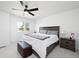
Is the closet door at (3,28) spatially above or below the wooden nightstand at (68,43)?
above

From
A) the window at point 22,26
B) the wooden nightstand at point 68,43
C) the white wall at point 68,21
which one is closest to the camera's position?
the wooden nightstand at point 68,43

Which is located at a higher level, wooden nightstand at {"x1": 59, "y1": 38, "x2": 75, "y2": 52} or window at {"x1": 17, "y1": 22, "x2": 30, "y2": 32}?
window at {"x1": 17, "y1": 22, "x2": 30, "y2": 32}

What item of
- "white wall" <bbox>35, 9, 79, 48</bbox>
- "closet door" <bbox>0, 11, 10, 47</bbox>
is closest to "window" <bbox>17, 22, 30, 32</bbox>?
"closet door" <bbox>0, 11, 10, 47</bbox>

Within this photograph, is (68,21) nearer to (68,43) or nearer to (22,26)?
(68,43)

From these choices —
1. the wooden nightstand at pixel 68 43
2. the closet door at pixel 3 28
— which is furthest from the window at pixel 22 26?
the wooden nightstand at pixel 68 43

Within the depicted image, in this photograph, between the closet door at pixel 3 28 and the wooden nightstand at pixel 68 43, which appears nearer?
the wooden nightstand at pixel 68 43

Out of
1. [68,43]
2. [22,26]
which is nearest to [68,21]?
[68,43]

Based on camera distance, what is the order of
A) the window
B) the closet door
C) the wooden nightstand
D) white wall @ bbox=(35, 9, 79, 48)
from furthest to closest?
the window → the closet door → white wall @ bbox=(35, 9, 79, 48) → the wooden nightstand

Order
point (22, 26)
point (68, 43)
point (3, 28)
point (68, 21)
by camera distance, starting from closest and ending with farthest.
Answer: point (68, 43) → point (68, 21) → point (3, 28) → point (22, 26)

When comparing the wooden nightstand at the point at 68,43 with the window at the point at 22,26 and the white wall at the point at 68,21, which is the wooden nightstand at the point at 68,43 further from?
the window at the point at 22,26

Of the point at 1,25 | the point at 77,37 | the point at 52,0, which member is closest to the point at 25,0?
the point at 52,0

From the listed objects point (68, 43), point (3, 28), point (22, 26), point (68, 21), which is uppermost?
point (68, 21)

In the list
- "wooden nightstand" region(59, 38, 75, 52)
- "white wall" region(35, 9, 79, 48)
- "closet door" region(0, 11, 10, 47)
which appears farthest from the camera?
"closet door" region(0, 11, 10, 47)

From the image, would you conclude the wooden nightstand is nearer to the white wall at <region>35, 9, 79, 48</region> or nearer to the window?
the white wall at <region>35, 9, 79, 48</region>
